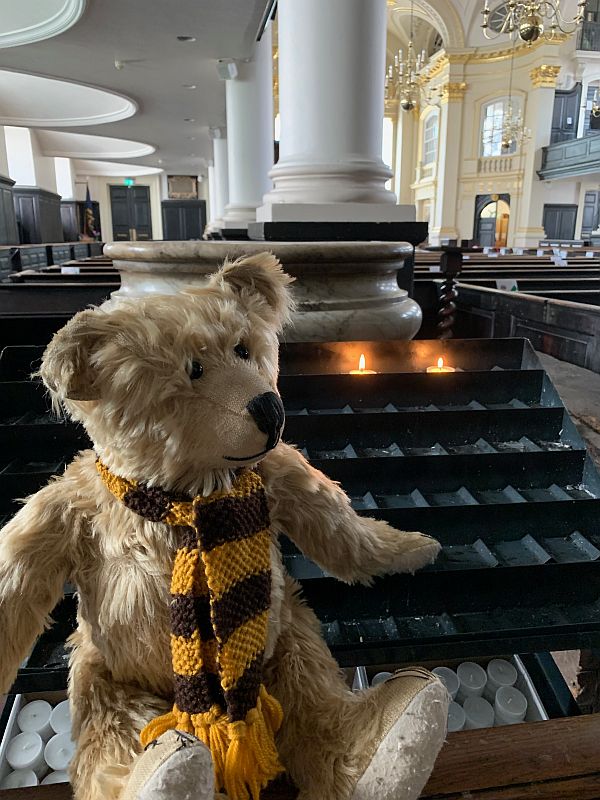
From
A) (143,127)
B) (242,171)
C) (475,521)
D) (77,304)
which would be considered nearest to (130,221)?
(143,127)

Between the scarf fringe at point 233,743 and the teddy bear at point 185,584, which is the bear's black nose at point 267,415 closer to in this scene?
the teddy bear at point 185,584

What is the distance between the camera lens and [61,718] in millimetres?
1482

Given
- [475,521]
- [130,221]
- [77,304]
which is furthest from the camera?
[130,221]

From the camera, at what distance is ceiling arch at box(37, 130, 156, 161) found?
16.8 meters

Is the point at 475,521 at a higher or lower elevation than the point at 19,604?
lower

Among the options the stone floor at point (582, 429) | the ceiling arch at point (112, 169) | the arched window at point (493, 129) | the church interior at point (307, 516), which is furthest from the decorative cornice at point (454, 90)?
the stone floor at point (582, 429)

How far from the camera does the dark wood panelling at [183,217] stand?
23.4 meters

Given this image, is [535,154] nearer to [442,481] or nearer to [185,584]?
[442,481]

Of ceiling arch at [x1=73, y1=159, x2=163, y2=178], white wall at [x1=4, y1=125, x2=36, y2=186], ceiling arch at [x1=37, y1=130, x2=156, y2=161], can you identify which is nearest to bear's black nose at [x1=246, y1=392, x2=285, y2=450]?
white wall at [x1=4, y1=125, x2=36, y2=186]

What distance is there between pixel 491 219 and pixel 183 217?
11.6 m

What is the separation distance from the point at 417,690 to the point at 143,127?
14.8m

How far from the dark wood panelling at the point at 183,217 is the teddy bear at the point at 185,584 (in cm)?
2366

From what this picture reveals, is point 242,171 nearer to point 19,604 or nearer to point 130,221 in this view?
point 19,604

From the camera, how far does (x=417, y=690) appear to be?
800 millimetres
